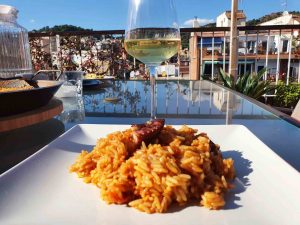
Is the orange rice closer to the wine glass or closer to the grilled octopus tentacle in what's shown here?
the grilled octopus tentacle

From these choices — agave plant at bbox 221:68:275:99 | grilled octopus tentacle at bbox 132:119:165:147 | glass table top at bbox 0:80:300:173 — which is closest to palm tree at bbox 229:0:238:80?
agave plant at bbox 221:68:275:99

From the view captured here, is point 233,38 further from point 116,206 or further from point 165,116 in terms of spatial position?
point 116,206

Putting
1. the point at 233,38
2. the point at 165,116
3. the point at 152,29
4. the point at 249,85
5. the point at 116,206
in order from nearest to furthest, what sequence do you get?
1. the point at 116,206
2. the point at 152,29
3. the point at 165,116
4. the point at 249,85
5. the point at 233,38

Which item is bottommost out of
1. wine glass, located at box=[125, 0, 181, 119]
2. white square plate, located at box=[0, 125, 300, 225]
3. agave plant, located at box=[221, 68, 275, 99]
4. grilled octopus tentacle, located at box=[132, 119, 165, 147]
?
agave plant, located at box=[221, 68, 275, 99]

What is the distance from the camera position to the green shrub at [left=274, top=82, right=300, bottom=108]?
5582 millimetres

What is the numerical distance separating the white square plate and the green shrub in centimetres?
545

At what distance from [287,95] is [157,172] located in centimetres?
576

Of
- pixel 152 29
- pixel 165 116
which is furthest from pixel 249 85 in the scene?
pixel 152 29

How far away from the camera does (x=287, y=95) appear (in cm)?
564

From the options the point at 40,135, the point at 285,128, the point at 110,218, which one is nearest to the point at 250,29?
the point at 285,128

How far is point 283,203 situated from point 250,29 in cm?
483

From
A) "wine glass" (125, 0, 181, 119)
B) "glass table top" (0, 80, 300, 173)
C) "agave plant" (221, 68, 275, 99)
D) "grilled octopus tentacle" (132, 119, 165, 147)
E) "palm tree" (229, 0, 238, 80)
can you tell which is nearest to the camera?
"grilled octopus tentacle" (132, 119, 165, 147)

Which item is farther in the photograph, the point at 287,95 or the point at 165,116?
the point at 287,95

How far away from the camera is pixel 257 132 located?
942 millimetres
